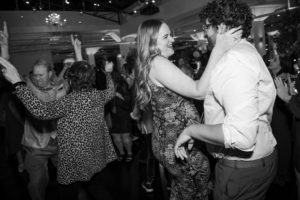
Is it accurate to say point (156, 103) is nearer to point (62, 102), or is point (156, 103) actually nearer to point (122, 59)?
point (62, 102)

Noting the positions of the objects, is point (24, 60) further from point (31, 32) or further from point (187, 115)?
point (187, 115)

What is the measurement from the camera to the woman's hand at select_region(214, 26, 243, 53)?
3.77 feet

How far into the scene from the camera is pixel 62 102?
1.83m

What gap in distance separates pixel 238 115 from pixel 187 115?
0.69 metres

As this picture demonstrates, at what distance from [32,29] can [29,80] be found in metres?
9.25

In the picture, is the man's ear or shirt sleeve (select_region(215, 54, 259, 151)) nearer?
shirt sleeve (select_region(215, 54, 259, 151))

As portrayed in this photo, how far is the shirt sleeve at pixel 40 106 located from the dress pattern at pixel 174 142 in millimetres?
665

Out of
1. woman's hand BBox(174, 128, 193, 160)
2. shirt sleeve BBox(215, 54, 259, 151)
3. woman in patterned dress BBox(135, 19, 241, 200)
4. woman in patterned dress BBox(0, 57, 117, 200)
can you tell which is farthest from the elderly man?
shirt sleeve BBox(215, 54, 259, 151)

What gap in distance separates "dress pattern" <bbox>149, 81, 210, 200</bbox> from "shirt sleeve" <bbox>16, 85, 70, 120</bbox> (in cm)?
67

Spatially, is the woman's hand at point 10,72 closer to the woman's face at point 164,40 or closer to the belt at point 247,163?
the woman's face at point 164,40

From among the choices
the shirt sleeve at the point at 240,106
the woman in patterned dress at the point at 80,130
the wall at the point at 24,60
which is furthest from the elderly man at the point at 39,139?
the wall at the point at 24,60

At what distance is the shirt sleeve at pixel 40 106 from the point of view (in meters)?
1.56

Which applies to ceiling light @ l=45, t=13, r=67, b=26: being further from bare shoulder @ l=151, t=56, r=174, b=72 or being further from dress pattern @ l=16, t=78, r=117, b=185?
bare shoulder @ l=151, t=56, r=174, b=72

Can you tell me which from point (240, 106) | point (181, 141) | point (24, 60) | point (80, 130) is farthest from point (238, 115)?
point (24, 60)
